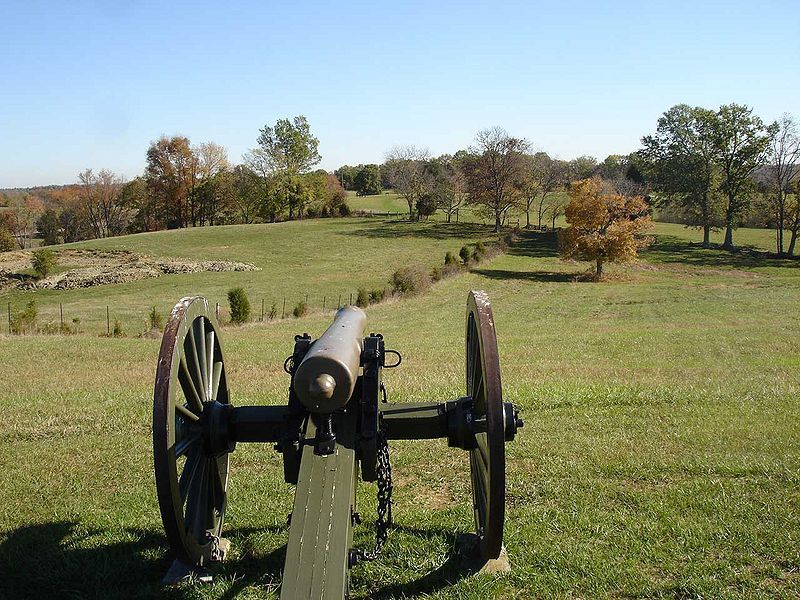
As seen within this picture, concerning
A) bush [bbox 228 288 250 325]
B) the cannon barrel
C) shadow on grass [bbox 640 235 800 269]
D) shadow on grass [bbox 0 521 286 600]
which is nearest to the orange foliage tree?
shadow on grass [bbox 640 235 800 269]

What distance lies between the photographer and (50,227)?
2950 inches

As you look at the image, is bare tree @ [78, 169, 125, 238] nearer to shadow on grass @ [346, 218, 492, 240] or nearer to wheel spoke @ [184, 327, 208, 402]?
shadow on grass @ [346, 218, 492, 240]

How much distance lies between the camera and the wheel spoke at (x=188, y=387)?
172 inches

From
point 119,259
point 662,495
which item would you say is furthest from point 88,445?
point 119,259

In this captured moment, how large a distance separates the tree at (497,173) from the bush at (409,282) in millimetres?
27749

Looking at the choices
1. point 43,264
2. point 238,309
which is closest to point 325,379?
point 238,309

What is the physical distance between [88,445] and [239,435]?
4.09 metres

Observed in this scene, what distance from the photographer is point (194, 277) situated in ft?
147

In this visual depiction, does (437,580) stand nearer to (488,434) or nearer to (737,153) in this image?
(488,434)

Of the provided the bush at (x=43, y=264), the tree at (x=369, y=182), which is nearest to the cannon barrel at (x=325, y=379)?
the bush at (x=43, y=264)

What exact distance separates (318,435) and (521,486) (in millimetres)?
3186

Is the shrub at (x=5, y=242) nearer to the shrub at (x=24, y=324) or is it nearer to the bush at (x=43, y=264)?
the bush at (x=43, y=264)

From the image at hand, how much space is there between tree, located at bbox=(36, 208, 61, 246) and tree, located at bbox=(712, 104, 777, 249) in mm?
66297

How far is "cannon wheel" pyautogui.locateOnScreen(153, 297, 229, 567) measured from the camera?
12.7 ft
